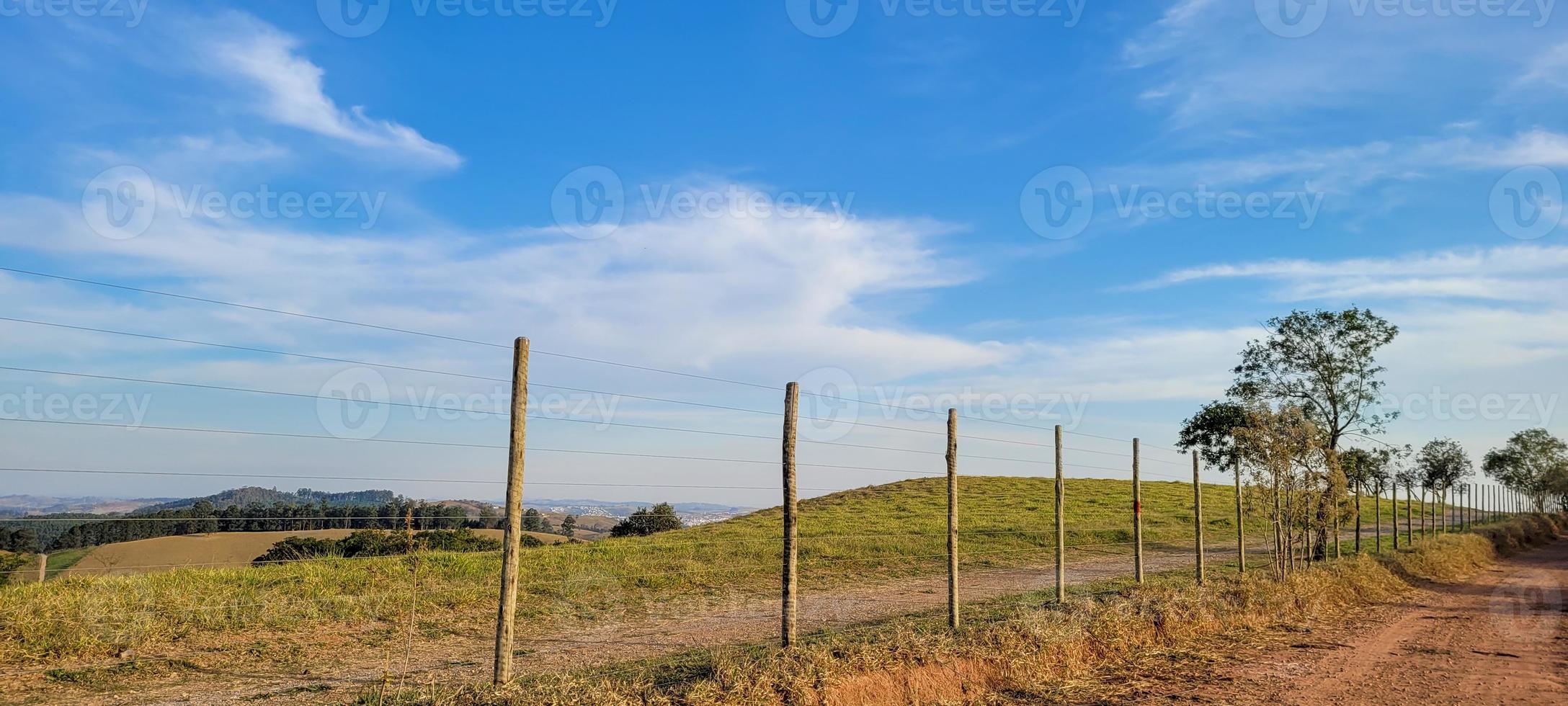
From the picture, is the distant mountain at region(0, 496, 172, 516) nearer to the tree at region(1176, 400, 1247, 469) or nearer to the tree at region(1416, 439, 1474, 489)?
the tree at region(1176, 400, 1247, 469)

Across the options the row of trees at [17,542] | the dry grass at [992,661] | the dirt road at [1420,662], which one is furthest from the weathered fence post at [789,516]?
the row of trees at [17,542]

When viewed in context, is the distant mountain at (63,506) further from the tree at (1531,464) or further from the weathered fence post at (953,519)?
the tree at (1531,464)

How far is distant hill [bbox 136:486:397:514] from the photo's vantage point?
39.8ft

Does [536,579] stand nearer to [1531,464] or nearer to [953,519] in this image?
[953,519]

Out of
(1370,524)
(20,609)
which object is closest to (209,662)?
(20,609)

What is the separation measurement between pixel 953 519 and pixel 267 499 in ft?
31.4

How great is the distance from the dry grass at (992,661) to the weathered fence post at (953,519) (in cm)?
35

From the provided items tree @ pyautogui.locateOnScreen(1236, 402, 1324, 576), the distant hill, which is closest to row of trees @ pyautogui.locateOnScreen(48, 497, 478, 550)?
the distant hill

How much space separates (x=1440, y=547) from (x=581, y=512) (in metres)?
25.5

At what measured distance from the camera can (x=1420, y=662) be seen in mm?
10727

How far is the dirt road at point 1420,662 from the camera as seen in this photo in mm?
8953

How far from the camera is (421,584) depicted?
14.4 m

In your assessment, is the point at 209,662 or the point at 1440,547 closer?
the point at 209,662

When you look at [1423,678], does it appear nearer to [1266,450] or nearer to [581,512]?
[1266,450]
